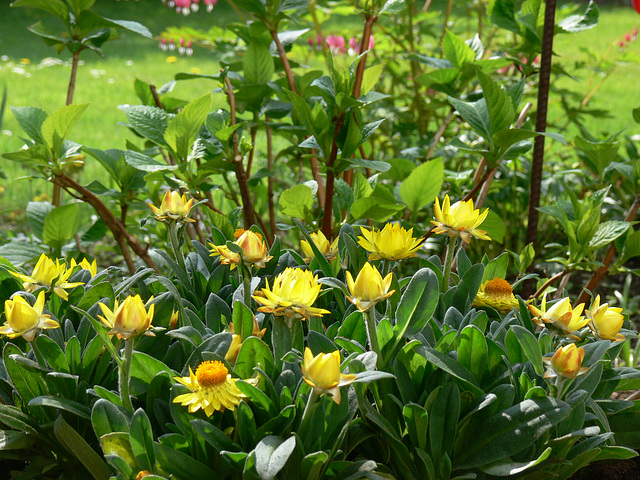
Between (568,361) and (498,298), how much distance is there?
1.14 feet

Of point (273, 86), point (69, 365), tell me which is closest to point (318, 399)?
point (69, 365)

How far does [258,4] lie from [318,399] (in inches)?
41.2

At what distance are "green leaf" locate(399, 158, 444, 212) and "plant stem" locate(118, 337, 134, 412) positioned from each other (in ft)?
2.69

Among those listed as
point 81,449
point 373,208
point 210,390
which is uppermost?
point 373,208

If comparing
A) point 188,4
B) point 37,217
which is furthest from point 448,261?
point 188,4

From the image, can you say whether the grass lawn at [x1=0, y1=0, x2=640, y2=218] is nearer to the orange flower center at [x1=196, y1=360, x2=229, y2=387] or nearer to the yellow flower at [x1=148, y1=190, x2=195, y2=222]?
the yellow flower at [x1=148, y1=190, x2=195, y2=222]

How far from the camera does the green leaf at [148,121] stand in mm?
1335

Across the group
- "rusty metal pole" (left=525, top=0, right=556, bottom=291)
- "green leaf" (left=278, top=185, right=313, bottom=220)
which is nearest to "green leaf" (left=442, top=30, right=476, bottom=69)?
"rusty metal pole" (left=525, top=0, right=556, bottom=291)

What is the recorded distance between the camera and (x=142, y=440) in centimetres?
77

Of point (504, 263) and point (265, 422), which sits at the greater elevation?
point (504, 263)

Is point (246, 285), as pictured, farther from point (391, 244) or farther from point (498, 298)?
point (498, 298)

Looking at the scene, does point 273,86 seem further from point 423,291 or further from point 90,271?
point 423,291

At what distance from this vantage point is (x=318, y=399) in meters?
0.75

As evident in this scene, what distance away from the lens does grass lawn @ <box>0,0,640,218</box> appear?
4641 mm
